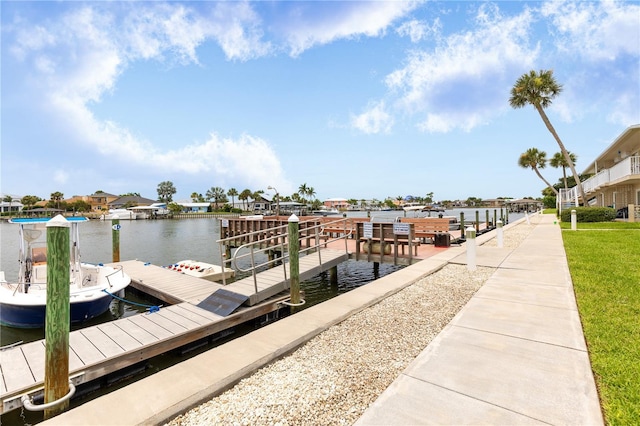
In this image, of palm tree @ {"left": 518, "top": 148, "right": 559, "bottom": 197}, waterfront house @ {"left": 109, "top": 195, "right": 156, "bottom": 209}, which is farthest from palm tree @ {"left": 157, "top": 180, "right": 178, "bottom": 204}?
palm tree @ {"left": 518, "top": 148, "right": 559, "bottom": 197}

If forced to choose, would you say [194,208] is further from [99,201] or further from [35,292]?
[35,292]

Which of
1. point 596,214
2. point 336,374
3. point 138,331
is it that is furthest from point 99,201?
point 336,374

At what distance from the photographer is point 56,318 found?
3777 mm

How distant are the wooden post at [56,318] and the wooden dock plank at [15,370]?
77 centimetres

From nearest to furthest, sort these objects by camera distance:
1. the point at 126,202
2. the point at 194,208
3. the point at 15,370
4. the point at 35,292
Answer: the point at 15,370
the point at 35,292
the point at 126,202
the point at 194,208

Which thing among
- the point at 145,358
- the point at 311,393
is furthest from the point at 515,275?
the point at 145,358

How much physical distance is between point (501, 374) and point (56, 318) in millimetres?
5025

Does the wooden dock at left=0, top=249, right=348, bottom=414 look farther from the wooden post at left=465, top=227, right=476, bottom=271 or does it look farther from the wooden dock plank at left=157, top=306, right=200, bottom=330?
the wooden post at left=465, top=227, right=476, bottom=271

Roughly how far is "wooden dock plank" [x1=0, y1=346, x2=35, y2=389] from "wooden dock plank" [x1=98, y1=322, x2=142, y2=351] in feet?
3.76

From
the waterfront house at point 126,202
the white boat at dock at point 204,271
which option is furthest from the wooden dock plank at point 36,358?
the waterfront house at point 126,202

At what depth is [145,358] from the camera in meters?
5.33

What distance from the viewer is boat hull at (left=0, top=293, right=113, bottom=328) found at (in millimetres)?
7523

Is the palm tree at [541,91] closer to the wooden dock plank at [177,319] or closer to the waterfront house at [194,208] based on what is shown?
the wooden dock plank at [177,319]

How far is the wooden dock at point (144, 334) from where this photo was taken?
4547mm
